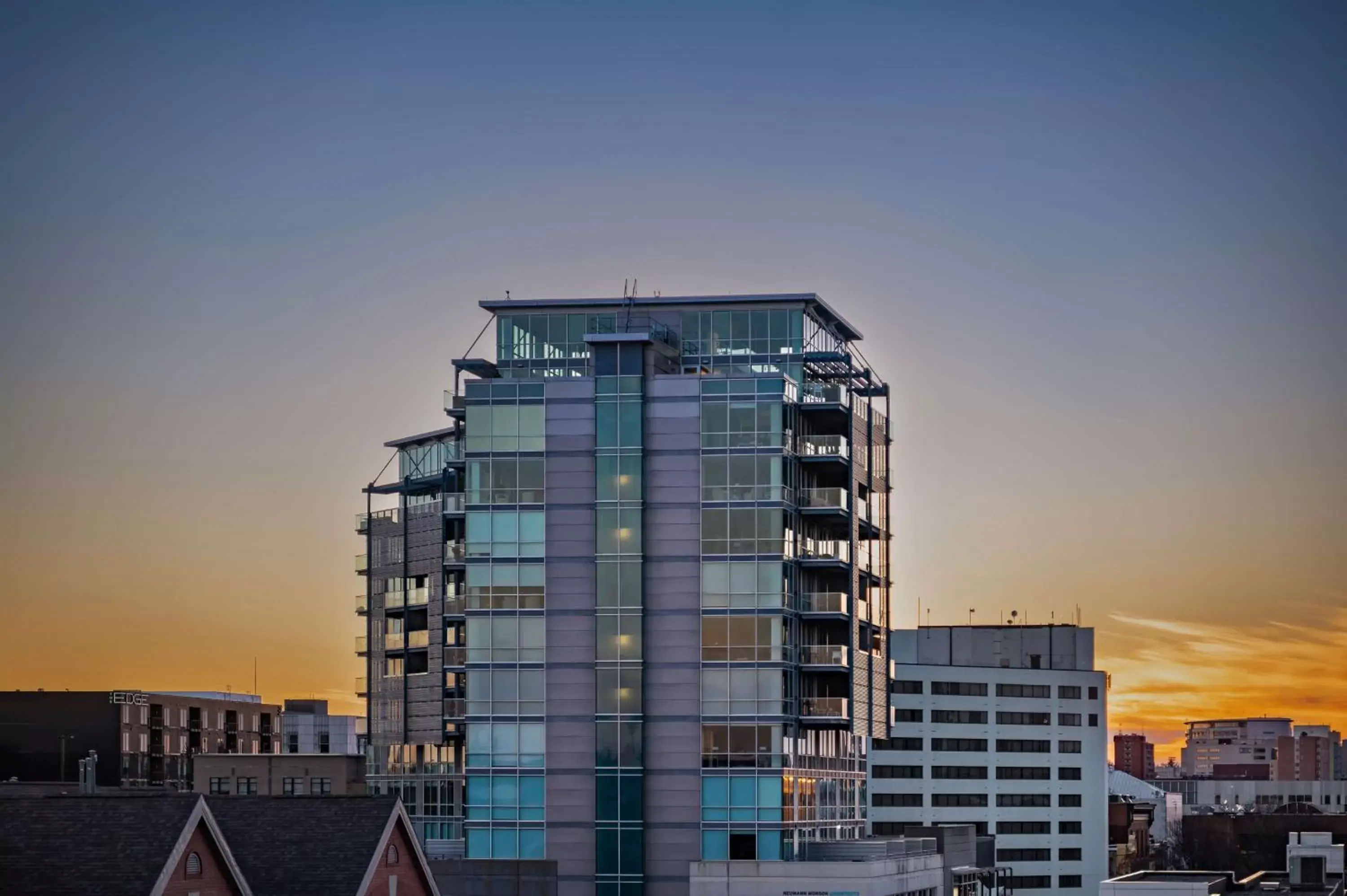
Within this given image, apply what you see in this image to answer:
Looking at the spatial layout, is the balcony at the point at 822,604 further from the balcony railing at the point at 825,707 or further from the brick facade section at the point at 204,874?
the brick facade section at the point at 204,874

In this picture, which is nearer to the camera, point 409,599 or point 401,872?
point 401,872

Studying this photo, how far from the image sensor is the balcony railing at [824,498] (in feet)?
379

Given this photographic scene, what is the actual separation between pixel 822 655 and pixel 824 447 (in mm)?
11045

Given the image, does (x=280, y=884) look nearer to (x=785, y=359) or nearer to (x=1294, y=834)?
(x=785, y=359)

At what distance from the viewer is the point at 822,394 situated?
11838 cm

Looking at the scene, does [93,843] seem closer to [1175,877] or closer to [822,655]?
[822,655]

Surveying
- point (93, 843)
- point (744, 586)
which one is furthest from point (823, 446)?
point (93, 843)

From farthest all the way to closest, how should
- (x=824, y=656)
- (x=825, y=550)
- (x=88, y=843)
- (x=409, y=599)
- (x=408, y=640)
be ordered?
(x=409, y=599) < (x=408, y=640) < (x=825, y=550) < (x=824, y=656) < (x=88, y=843)

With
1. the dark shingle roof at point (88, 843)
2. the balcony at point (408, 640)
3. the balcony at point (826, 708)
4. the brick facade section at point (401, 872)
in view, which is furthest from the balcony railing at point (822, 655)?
the dark shingle roof at point (88, 843)

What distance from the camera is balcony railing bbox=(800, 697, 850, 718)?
11500 centimetres

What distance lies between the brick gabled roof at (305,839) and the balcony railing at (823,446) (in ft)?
129

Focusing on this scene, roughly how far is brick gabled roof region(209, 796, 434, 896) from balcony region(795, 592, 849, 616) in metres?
36.4

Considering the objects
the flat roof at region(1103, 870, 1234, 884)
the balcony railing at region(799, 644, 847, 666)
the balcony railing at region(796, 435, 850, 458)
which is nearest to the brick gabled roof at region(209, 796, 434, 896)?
the balcony railing at region(799, 644, 847, 666)

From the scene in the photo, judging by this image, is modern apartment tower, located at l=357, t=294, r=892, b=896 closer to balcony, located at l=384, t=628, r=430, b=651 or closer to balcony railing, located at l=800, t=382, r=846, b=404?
balcony railing, located at l=800, t=382, r=846, b=404
